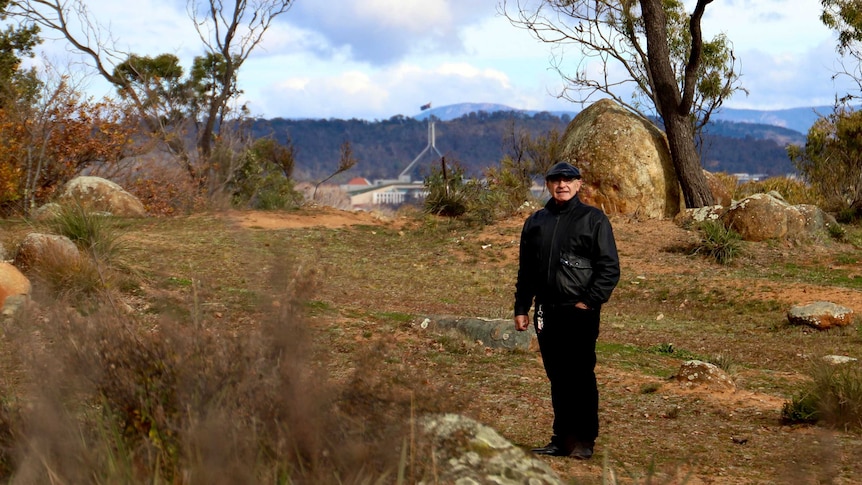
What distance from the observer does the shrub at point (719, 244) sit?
15367 millimetres

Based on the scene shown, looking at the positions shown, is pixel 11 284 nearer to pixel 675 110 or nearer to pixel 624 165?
pixel 624 165

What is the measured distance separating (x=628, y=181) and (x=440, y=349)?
10.7 m

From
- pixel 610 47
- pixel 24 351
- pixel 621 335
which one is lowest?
pixel 621 335

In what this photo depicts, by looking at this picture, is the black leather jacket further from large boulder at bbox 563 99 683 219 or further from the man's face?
large boulder at bbox 563 99 683 219

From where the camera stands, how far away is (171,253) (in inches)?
543

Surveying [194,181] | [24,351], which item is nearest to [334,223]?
[194,181]

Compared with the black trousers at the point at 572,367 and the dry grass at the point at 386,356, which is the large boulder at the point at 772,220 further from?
the black trousers at the point at 572,367

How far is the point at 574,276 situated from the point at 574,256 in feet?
0.43

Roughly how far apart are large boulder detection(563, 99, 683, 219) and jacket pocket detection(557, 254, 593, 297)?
1331 cm

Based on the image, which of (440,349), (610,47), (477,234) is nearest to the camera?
(440,349)

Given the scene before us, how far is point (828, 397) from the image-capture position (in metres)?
6.31

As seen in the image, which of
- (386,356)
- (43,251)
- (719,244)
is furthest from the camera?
(719,244)

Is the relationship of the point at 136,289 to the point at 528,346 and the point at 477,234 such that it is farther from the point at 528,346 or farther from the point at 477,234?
the point at 477,234

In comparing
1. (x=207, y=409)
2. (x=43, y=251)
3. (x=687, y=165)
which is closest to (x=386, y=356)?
(x=43, y=251)
